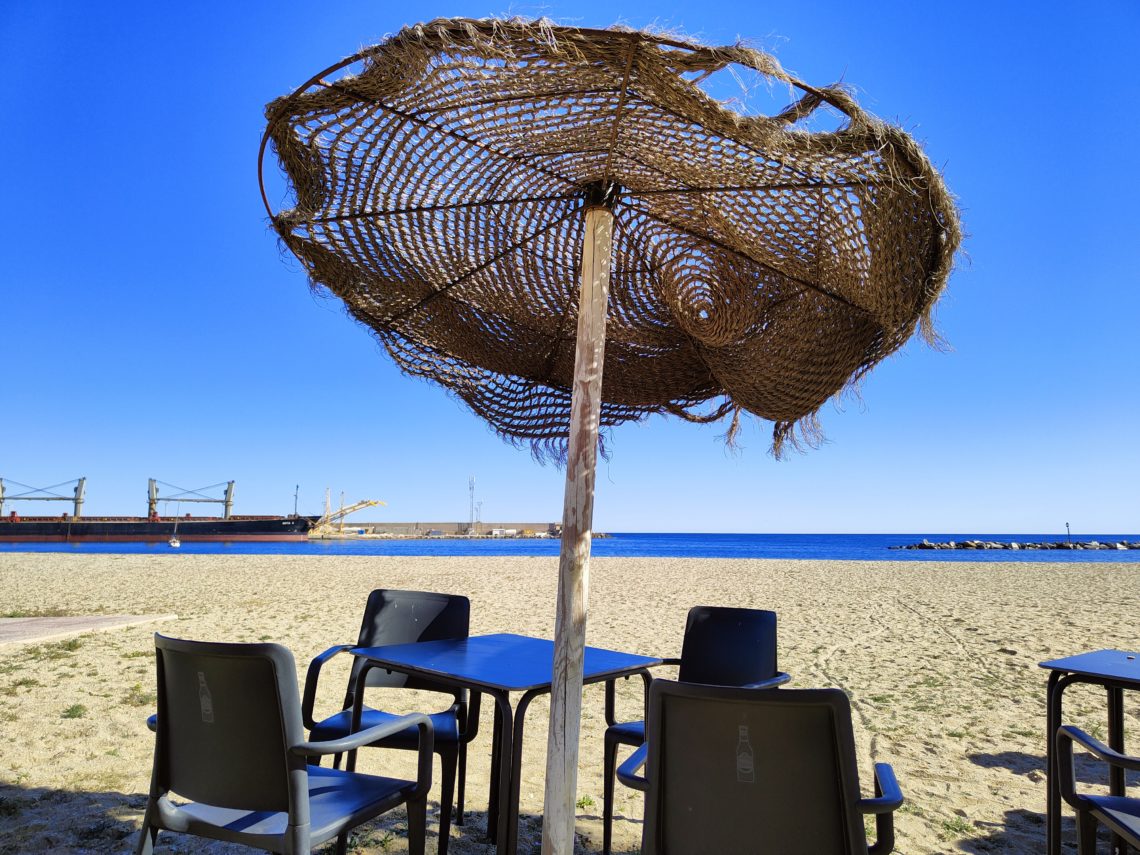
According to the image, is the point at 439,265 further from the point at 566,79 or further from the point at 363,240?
the point at 566,79

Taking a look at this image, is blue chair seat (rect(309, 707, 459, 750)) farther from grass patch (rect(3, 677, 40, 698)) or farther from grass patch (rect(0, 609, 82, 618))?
grass patch (rect(0, 609, 82, 618))

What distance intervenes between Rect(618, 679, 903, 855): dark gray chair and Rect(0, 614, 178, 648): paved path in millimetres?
6380

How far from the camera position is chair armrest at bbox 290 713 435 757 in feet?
Result: 4.66

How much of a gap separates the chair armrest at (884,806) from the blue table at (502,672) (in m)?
0.78

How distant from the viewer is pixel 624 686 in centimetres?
504

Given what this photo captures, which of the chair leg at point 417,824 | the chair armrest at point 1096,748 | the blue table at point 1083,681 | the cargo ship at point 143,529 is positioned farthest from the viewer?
the cargo ship at point 143,529

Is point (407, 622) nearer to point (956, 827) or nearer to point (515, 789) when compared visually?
point (515, 789)

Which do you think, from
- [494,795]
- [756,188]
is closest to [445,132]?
[756,188]

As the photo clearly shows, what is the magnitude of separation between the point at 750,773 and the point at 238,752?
41.0 inches

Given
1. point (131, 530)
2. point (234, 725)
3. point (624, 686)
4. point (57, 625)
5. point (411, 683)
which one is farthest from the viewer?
point (131, 530)

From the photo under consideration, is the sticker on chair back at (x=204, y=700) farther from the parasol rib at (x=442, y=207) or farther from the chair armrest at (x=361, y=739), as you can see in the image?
the parasol rib at (x=442, y=207)

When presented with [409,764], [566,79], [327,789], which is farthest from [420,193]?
[409,764]

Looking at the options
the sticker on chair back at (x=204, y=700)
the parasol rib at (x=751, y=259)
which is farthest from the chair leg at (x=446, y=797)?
the parasol rib at (x=751, y=259)

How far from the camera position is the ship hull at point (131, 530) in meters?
43.3
